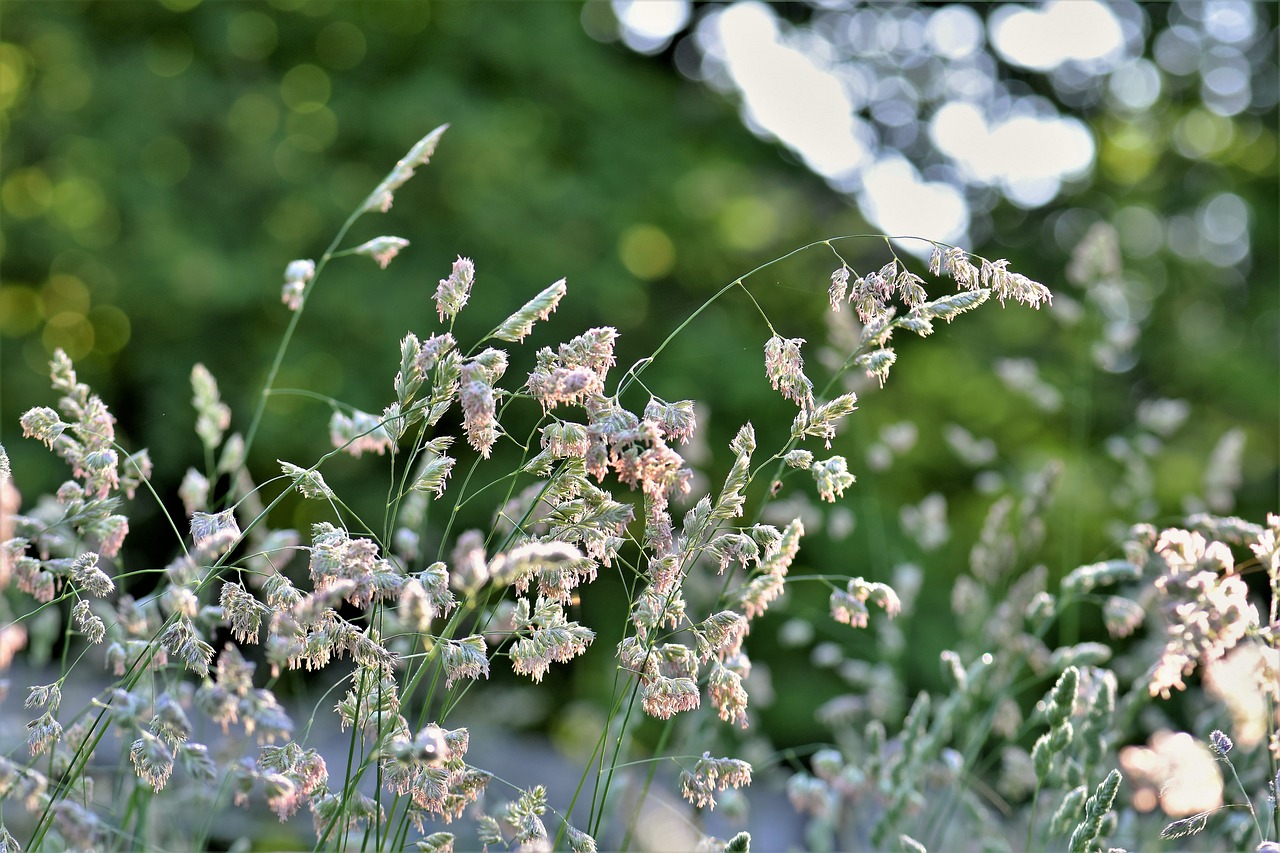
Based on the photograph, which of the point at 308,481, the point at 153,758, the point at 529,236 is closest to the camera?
the point at 153,758

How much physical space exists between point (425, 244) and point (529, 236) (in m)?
0.67

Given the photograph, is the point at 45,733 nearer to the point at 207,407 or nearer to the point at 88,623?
the point at 88,623

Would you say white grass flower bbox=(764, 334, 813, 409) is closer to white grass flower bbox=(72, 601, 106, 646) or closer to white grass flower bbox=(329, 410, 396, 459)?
white grass flower bbox=(329, 410, 396, 459)

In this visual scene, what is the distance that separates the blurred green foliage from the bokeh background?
0.02m

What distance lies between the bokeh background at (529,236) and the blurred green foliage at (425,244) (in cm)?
2

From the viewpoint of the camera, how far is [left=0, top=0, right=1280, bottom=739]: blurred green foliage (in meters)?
5.55

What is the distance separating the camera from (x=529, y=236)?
18.1 ft

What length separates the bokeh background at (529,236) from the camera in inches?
219

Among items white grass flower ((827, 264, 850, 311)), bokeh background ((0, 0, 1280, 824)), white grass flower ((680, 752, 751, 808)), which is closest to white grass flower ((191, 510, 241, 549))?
white grass flower ((680, 752, 751, 808))

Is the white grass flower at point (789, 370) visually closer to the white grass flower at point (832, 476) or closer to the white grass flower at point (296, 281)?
the white grass flower at point (832, 476)

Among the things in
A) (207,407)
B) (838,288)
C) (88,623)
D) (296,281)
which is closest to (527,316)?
(838,288)

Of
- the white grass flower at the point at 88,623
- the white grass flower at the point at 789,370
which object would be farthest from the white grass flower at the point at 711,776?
the white grass flower at the point at 88,623

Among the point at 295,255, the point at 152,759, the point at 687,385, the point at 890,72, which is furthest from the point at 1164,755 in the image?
the point at 890,72

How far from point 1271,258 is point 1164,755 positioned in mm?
6773
